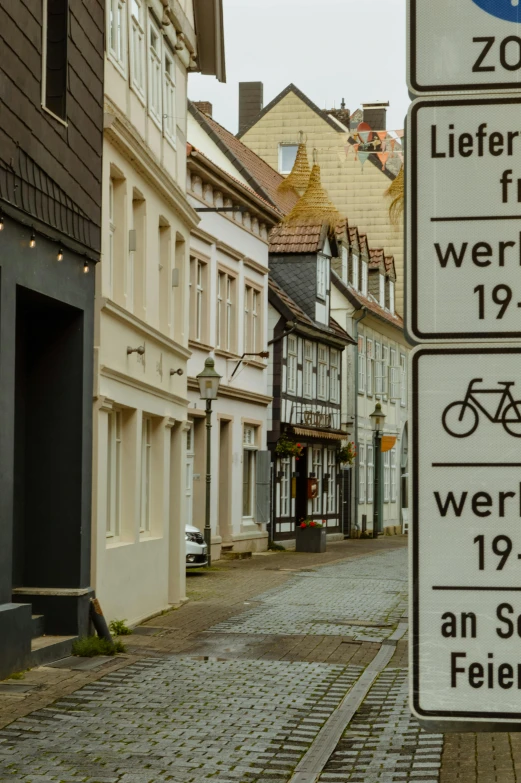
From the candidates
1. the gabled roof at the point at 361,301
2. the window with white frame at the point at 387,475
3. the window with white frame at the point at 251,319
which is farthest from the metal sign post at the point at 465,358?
the window with white frame at the point at 387,475

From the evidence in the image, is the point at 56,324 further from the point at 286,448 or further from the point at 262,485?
the point at 286,448

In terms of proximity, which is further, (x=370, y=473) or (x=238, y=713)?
(x=370, y=473)

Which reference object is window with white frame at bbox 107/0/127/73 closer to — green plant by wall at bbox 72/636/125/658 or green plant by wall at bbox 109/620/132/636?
green plant by wall at bbox 109/620/132/636

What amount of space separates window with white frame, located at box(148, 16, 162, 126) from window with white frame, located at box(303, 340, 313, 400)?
19903 millimetres

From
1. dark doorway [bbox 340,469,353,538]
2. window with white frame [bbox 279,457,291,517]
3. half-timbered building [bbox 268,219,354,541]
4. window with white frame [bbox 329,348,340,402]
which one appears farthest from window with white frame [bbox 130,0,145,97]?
dark doorway [bbox 340,469,353,538]

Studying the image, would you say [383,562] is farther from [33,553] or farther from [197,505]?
[33,553]

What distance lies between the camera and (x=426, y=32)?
2.17 metres

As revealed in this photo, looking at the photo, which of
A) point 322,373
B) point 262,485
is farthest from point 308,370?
point 262,485

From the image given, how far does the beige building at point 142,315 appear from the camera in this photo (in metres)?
15.0

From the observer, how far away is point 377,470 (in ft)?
145

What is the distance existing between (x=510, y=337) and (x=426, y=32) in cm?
51

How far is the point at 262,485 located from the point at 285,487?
409 centimetres

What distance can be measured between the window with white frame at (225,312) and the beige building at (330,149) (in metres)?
15.1

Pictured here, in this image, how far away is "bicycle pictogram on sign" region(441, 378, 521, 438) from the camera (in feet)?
6.90
